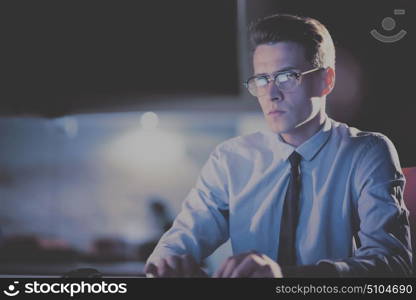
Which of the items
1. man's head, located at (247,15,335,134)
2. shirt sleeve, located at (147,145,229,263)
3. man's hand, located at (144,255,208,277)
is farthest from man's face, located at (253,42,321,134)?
man's hand, located at (144,255,208,277)

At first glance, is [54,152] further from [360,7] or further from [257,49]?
[360,7]

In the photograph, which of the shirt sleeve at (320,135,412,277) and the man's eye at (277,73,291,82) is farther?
the man's eye at (277,73,291,82)

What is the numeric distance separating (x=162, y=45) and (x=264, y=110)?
55 cm

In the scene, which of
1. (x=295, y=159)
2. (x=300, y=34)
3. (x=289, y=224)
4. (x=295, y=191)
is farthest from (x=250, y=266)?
(x=300, y=34)

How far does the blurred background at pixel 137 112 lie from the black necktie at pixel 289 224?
256 millimetres

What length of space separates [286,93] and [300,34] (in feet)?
0.83

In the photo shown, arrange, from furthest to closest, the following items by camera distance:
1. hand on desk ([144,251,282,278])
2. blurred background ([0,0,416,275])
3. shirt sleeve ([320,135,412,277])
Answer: blurred background ([0,0,416,275])
hand on desk ([144,251,282,278])
shirt sleeve ([320,135,412,277])

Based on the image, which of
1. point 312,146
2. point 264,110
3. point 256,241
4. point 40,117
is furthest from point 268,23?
point 40,117

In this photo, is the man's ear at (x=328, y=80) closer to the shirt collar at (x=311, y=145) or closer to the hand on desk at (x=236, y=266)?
the shirt collar at (x=311, y=145)

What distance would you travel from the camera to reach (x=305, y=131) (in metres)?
2.02

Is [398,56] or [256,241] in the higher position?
[398,56]

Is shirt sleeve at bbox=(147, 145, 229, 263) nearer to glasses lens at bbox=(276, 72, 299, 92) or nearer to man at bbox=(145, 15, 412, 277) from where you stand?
man at bbox=(145, 15, 412, 277)

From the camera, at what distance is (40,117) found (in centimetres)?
216

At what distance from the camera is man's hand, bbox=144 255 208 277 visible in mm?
1960
